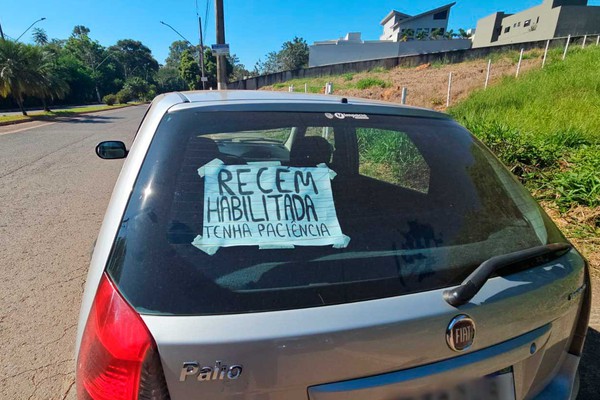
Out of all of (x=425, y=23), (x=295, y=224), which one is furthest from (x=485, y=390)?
(x=425, y=23)

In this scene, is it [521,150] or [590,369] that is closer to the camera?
[590,369]

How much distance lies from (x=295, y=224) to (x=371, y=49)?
50.8 metres

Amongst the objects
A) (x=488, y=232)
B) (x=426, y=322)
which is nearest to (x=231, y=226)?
(x=426, y=322)

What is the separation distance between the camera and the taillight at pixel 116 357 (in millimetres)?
889

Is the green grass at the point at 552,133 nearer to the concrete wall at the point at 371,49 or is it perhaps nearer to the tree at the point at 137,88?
the concrete wall at the point at 371,49

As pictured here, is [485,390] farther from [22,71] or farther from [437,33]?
[437,33]

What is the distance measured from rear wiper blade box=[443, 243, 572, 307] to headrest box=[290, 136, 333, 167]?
0.66 meters

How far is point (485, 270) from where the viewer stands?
3.59 ft

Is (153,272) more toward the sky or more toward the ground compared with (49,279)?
more toward the sky

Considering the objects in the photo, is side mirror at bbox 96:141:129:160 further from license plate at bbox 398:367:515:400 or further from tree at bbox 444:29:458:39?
tree at bbox 444:29:458:39

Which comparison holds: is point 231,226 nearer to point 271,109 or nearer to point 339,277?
point 339,277

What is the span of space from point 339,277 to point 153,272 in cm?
55

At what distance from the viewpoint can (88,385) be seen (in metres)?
0.98

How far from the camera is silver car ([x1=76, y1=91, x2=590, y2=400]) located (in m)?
0.91
